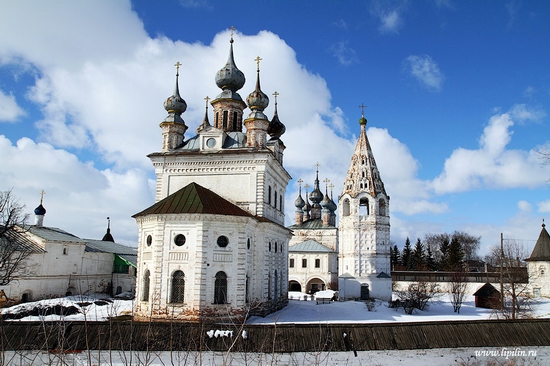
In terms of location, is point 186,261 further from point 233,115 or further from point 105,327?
point 233,115

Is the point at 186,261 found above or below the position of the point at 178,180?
below

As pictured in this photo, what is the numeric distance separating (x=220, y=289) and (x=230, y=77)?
43.0ft

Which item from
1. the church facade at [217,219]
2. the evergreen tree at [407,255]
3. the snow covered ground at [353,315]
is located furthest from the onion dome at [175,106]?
the evergreen tree at [407,255]

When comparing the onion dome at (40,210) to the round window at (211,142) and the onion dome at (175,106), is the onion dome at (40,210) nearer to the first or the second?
the onion dome at (175,106)

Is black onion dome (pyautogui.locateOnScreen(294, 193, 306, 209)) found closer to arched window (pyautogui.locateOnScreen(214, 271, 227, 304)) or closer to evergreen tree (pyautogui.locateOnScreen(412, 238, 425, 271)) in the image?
evergreen tree (pyautogui.locateOnScreen(412, 238, 425, 271))

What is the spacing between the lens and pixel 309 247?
4519cm

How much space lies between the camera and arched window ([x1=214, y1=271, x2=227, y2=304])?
746 inches

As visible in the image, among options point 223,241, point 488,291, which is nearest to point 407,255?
point 488,291

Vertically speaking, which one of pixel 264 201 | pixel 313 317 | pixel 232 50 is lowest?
pixel 313 317

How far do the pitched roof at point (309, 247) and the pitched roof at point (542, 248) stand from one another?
18.0 m

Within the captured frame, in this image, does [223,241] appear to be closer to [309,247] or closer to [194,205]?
[194,205]

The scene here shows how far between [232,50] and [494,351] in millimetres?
21160

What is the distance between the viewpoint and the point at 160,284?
18594 mm

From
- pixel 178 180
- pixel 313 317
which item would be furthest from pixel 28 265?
pixel 313 317
